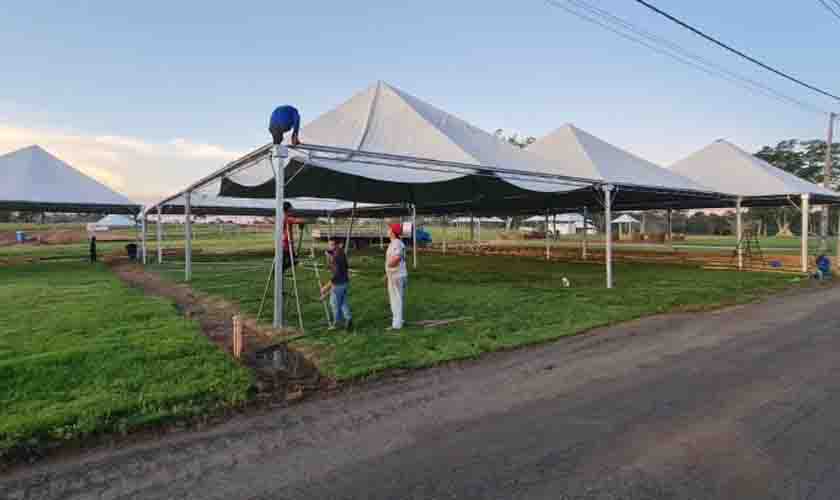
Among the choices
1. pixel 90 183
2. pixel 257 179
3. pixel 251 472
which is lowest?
pixel 251 472

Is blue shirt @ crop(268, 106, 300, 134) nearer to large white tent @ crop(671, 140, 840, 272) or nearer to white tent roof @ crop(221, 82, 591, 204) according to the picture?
white tent roof @ crop(221, 82, 591, 204)

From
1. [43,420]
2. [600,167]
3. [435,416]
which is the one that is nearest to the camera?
[43,420]

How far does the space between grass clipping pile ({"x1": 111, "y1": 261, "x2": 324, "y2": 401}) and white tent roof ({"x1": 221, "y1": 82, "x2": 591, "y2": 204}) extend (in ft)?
8.51

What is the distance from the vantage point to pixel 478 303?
9.06 metres

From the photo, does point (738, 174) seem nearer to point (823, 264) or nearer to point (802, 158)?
point (823, 264)

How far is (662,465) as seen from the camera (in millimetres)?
2971

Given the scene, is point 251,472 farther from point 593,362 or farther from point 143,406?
point 593,362

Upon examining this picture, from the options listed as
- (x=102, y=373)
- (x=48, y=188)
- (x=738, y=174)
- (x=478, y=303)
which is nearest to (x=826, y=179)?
→ (x=738, y=174)

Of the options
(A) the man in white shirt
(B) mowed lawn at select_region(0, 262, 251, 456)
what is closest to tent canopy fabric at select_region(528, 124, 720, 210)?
(A) the man in white shirt

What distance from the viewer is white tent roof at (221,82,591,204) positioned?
8.27 m

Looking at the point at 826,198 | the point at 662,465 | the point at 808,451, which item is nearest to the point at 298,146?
the point at 662,465

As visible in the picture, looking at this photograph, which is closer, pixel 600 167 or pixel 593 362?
pixel 593 362

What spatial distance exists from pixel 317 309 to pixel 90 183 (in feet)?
57.1

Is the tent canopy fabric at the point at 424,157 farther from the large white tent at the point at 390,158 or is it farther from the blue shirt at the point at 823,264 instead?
the blue shirt at the point at 823,264
